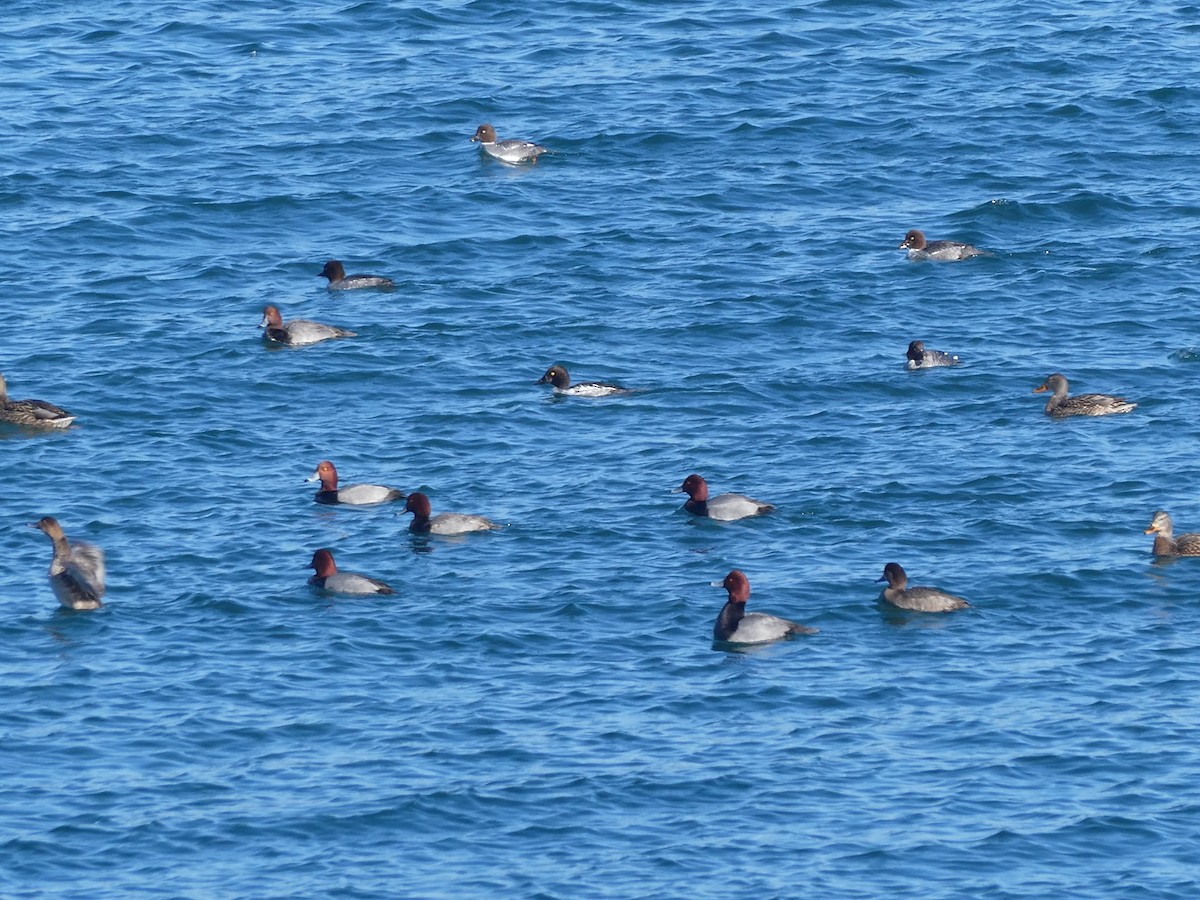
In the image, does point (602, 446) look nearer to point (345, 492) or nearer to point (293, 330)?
point (345, 492)

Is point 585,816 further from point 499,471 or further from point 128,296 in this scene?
point 128,296

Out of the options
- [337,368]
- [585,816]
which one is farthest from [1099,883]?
[337,368]

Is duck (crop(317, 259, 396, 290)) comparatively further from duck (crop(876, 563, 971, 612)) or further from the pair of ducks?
duck (crop(876, 563, 971, 612))

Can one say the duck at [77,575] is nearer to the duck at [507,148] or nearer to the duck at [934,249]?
the duck at [934,249]

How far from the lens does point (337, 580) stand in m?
25.3

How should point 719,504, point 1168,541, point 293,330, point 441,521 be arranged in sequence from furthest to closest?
1. point 293,330
2. point 719,504
3. point 441,521
4. point 1168,541

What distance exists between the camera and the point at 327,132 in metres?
42.4

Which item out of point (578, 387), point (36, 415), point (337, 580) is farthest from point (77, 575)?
point (578, 387)

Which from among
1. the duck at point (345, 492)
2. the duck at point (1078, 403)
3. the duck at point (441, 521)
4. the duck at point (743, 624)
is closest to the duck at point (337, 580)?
the duck at point (441, 521)

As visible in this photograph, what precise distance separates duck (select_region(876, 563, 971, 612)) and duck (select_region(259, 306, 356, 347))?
12156 millimetres

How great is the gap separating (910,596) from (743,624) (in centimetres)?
186

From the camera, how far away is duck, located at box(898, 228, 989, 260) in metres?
35.8

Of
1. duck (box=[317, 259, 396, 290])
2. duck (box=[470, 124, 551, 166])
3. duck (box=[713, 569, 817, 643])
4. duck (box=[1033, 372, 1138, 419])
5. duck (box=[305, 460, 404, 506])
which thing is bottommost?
duck (box=[713, 569, 817, 643])

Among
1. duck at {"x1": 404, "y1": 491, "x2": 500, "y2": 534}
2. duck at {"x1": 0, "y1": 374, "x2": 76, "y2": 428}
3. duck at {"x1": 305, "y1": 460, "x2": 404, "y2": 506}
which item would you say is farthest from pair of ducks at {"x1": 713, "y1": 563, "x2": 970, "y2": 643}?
duck at {"x1": 0, "y1": 374, "x2": 76, "y2": 428}
